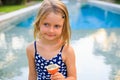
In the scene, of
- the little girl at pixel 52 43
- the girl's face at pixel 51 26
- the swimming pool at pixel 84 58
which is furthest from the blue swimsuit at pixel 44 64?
the swimming pool at pixel 84 58

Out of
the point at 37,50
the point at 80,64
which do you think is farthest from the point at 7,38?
the point at 37,50

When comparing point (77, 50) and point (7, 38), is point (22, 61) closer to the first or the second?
point (77, 50)

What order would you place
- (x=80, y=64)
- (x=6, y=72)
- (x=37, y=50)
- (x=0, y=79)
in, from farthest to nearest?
(x=80, y=64) < (x=6, y=72) < (x=0, y=79) < (x=37, y=50)

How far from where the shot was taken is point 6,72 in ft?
19.4

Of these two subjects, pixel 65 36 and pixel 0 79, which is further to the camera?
pixel 0 79

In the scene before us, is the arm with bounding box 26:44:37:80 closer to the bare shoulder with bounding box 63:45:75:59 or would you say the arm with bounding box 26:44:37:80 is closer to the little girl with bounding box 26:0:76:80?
the little girl with bounding box 26:0:76:80

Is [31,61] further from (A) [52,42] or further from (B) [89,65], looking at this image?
(B) [89,65]

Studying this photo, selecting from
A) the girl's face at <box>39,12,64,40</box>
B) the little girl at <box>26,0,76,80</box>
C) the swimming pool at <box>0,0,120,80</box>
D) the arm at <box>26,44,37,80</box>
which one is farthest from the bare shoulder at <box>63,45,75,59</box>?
the swimming pool at <box>0,0,120,80</box>

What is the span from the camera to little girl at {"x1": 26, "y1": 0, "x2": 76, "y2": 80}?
2.29m

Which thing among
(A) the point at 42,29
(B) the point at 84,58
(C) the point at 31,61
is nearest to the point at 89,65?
(B) the point at 84,58

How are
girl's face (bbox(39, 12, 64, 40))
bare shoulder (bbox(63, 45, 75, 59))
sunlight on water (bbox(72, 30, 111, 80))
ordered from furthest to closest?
sunlight on water (bbox(72, 30, 111, 80)) → bare shoulder (bbox(63, 45, 75, 59)) → girl's face (bbox(39, 12, 64, 40))

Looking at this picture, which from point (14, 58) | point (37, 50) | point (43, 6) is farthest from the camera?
point (14, 58)

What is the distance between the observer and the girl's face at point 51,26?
7.47 feet

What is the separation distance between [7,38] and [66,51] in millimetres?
7911
